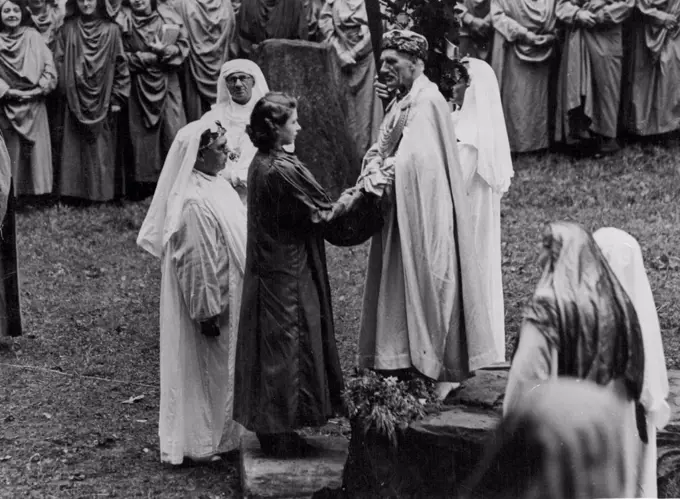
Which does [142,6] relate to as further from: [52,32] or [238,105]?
[238,105]

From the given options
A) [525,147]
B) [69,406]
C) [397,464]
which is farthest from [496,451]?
[525,147]

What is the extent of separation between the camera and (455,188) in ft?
21.3

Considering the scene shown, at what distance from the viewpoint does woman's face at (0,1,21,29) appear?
1420cm

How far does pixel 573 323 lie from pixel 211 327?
3452 mm

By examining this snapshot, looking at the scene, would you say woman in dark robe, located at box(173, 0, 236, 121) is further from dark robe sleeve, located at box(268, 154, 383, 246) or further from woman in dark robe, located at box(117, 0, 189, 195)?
dark robe sleeve, located at box(268, 154, 383, 246)

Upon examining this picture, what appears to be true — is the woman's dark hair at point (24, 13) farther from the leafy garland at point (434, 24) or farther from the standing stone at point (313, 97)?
the leafy garland at point (434, 24)

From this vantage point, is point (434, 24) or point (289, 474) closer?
point (289, 474)

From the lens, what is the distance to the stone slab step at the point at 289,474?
661 centimetres

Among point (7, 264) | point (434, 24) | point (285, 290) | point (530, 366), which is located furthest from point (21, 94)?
point (530, 366)

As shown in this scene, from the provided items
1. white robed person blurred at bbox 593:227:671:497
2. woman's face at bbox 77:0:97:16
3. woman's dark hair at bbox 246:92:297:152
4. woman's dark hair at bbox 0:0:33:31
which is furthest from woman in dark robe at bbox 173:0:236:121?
white robed person blurred at bbox 593:227:671:497

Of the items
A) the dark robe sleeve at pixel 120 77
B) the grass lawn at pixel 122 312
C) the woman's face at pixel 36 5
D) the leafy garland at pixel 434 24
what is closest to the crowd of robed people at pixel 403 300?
the leafy garland at pixel 434 24

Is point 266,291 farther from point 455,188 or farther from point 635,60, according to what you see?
point 635,60

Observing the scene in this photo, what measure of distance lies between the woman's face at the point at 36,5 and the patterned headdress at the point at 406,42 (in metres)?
9.02

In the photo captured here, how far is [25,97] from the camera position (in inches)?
558
